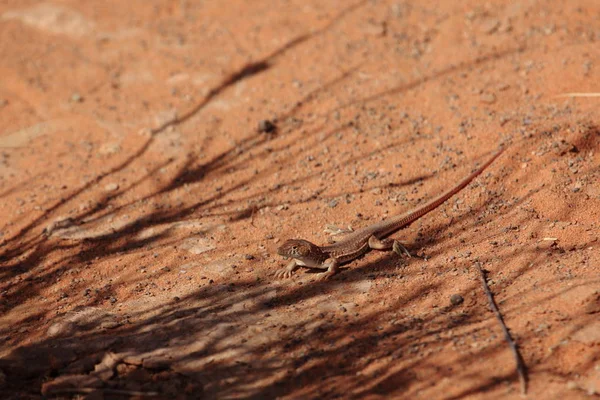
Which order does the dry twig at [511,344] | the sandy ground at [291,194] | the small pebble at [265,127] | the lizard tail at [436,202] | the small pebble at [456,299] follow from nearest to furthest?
the dry twig at [511,344]
the sandy ground at [291,194]
the small pebble at [456,299]
the lizard tail at [436,202]
the small pebble at [265,127]

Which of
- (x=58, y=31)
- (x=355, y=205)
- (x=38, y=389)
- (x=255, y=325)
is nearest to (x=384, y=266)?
(x=355, y=205)

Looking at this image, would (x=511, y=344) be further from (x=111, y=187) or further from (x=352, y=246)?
(x=111, y=187)

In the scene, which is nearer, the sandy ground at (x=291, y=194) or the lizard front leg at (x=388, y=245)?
the sandy ground at (x=291, y=194)

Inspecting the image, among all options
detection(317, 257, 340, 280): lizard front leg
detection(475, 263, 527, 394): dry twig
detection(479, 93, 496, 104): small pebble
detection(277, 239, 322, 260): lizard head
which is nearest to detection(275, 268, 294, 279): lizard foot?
detection(277, 239, 322, 260): lizard head

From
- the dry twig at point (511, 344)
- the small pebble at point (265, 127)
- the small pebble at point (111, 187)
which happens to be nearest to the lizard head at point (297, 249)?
the dry twig at point (511, 344)

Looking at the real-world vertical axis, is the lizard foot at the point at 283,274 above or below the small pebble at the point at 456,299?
above

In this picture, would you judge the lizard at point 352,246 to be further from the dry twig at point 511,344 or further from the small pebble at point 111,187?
the small pebble at point 111,187

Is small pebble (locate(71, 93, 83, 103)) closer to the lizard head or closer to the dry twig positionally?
the lizard head

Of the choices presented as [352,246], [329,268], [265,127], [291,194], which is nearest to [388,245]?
[352,246]
